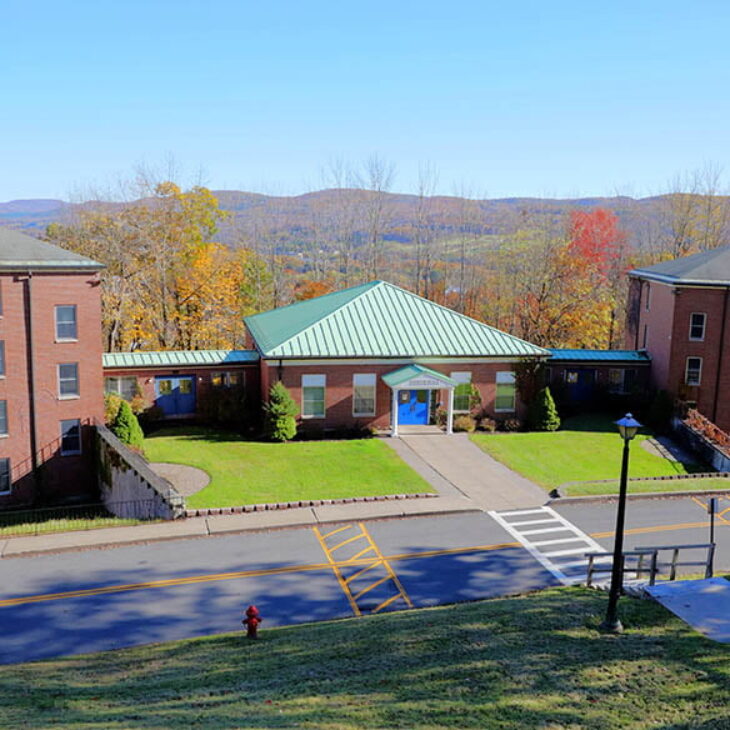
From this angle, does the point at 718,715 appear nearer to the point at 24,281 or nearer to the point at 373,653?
the point at 373,653

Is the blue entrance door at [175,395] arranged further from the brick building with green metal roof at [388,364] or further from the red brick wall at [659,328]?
the red brick wall at [659,328]

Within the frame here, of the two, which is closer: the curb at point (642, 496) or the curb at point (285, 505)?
the curb at point (285, 505)

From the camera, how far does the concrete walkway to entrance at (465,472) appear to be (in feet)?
88.4

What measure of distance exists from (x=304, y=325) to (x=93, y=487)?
1244cm

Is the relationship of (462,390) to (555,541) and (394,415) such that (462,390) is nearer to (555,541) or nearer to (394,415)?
(394,415)

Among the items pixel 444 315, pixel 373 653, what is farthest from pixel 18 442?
pixel 373 653

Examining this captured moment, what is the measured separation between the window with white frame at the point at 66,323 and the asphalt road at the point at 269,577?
12.7 meters

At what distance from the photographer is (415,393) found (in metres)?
36.2

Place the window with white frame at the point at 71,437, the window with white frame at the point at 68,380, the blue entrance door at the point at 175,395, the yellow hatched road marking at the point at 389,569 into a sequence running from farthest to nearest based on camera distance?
the blue entrance door at the point at 175,395, the window with white frame at the point at 71,437, the window with white frame at the point at 68,380, the yellow hatched road marking at the point at 389,569

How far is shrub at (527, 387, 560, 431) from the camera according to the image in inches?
1428

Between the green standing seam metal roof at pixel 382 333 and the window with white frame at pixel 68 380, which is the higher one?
the green standing seam metal roof at pixel 382 333

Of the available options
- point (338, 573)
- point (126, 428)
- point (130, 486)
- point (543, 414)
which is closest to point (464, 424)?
point (543, 414)

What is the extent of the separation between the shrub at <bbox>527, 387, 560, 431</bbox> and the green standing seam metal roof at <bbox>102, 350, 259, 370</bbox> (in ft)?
45.9

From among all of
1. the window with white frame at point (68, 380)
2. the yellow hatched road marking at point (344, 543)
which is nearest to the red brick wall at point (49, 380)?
the window with white frame at point (68, 380)
